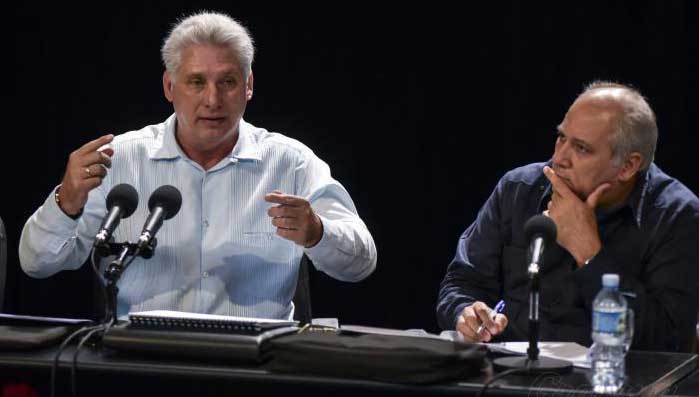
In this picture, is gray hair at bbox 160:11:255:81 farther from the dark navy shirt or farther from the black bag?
the black bag

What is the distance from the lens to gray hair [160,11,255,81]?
133 inches

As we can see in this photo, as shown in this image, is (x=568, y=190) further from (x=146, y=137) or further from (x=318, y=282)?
(x=318, y=282)

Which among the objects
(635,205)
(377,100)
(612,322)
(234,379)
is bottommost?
(234,379)

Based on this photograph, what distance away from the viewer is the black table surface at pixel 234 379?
2.20 meters

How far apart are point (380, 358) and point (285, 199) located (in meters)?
0.83

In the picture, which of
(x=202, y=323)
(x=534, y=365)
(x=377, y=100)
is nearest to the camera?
(x=534, y=365)

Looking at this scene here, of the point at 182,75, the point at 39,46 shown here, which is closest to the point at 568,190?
the point at 182,75

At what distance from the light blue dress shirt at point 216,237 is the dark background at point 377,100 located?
1082 millimetres

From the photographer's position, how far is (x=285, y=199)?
9.62ft

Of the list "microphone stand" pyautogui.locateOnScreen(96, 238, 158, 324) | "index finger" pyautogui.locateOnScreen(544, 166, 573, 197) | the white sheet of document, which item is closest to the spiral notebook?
"microphone stand" pyautogui.locateOnScreen(96, 238, 158, 324)

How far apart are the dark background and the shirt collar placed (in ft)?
3.48

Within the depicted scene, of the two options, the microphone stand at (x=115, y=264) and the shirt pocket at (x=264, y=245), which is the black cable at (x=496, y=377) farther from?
the shirt pocket at (x=264, y=245)

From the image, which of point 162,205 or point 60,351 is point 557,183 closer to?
point 162,205

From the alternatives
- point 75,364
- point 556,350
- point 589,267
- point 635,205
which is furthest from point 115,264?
point 635,205
